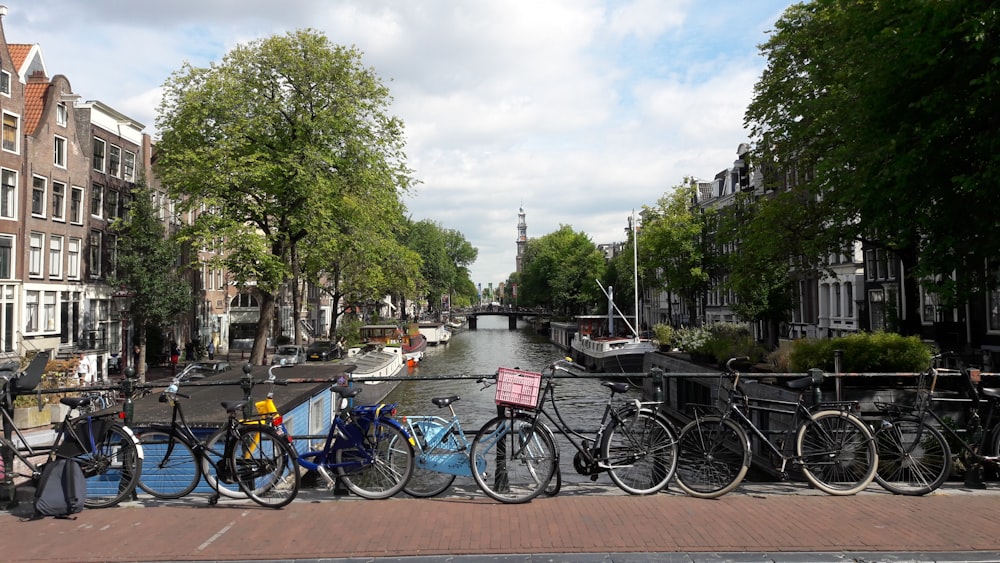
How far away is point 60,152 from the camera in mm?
31859

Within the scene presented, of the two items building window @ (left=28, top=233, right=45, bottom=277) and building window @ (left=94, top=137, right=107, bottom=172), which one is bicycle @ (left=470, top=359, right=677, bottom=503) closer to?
building window @ (left=28, top=233, right=45, bottom=277)

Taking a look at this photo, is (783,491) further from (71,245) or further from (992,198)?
(71,245)

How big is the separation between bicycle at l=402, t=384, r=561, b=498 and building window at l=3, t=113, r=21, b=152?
2890cm

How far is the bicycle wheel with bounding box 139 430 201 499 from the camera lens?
6.86m

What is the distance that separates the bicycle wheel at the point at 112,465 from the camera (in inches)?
263

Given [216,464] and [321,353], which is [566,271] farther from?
[216,464]

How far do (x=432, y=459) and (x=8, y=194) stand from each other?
29.1m

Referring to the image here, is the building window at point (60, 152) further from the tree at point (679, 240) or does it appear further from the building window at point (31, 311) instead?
the tree at point (679, 240)

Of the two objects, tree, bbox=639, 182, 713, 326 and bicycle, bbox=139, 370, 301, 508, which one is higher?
tree, bbox=639, 182, 713, 326

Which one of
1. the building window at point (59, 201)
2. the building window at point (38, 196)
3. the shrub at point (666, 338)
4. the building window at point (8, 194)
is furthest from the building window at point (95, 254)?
the shrub at point (666, 338)

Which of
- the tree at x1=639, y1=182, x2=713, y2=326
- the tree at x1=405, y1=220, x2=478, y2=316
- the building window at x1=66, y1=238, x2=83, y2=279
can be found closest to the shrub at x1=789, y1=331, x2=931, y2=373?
the building window at x1=66, y1=238, x2=83, y2=279

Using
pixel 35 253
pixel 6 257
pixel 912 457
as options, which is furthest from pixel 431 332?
pixel 912 457

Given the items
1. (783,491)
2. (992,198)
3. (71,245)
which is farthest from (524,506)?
(71,245)

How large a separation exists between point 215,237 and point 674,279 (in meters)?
34.0
